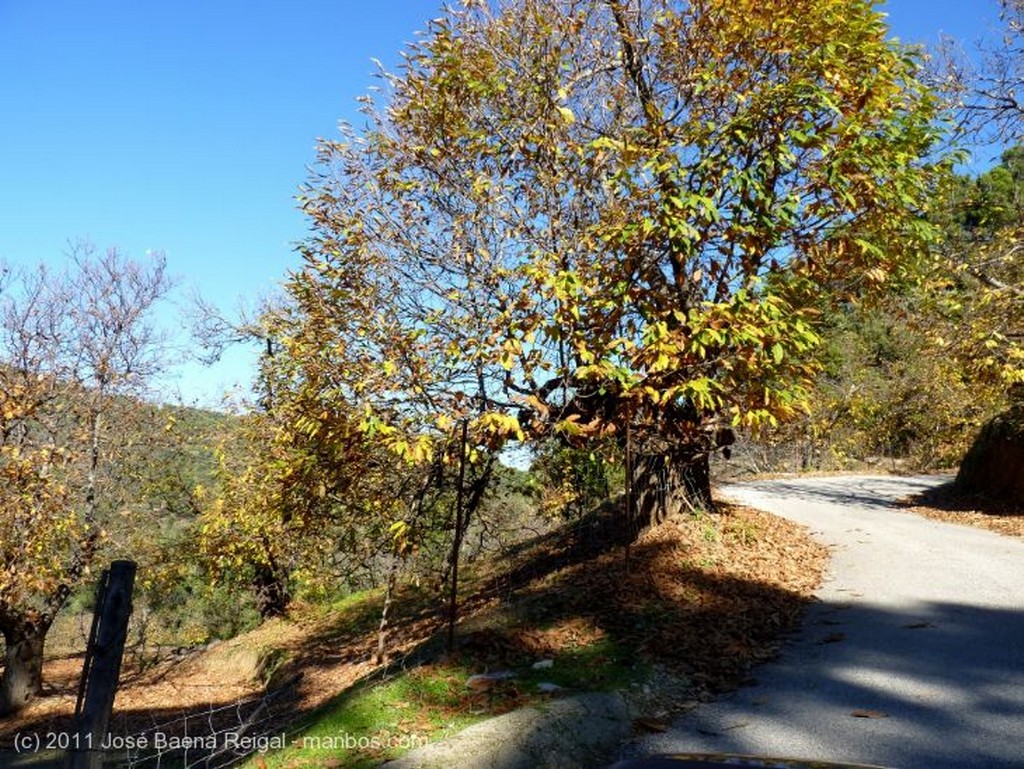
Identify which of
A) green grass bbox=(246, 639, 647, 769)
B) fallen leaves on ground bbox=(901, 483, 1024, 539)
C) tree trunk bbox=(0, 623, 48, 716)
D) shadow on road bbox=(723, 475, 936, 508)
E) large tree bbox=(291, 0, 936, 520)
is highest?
large tree bbox=(291, 0, 936, 520)

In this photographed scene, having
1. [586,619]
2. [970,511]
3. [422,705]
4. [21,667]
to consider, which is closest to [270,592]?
[21,667]

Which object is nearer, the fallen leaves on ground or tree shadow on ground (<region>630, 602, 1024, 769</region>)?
tree shadow on ground (<region>630, 602, 1024, 769</region>)

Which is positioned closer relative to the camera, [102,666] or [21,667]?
[102,666]

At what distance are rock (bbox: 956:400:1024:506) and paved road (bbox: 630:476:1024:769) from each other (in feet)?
14.1

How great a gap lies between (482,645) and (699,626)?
1938mm

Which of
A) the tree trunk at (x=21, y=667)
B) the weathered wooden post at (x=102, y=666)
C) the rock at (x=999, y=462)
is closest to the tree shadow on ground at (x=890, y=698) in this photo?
the weathered wooden post at (x=102, y=666)

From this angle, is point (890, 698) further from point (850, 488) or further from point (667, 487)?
point (850, 488)

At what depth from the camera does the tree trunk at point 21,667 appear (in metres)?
13.6

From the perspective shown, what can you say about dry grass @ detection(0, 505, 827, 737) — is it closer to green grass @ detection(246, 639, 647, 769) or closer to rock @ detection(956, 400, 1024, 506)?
green grass @ detection(246, 639, 647, 769)

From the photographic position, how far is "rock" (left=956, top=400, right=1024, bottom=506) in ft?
44.1

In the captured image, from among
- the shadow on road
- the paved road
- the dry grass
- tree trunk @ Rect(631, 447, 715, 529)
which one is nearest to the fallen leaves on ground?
the shadow on road

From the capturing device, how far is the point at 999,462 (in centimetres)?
1399

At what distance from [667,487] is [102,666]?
744 cm

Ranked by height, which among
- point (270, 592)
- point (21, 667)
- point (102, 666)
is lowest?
point (21, 667)
